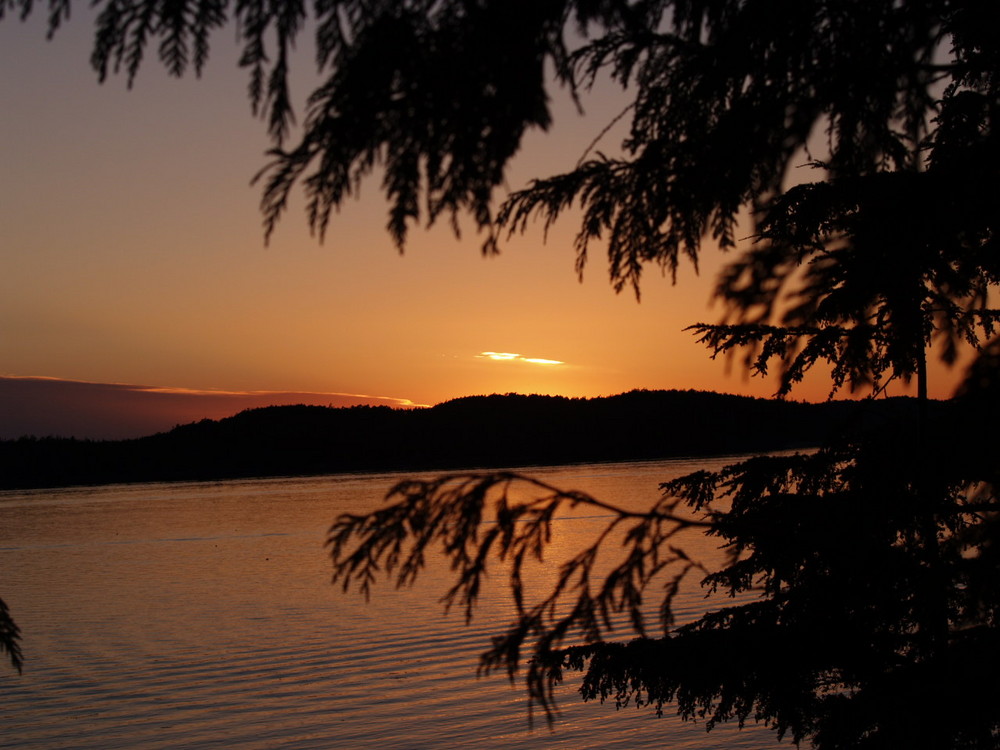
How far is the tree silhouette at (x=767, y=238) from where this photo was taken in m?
2.73

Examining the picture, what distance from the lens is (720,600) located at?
15.9 metres

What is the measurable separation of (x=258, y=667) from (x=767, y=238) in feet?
36.8

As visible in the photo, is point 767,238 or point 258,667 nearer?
point 767,238

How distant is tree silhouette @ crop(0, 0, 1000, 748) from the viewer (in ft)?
8.96

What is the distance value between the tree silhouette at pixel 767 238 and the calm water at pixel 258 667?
5.10 metres

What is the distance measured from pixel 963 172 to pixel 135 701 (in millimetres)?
11927

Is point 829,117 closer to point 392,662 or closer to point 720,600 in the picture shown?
point 392,662

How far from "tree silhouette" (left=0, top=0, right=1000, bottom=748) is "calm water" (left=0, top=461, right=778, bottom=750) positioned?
5.10 m

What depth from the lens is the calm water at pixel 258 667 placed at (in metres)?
10.4

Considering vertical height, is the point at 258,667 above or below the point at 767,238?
below

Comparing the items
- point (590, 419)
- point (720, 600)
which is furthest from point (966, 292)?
point (590, 419)

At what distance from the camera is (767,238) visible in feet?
16.9

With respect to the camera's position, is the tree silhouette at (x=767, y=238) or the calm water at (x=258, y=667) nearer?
the tree silhouette at (x=767, y=238)

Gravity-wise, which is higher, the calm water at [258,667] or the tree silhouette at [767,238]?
the tree silhouette at [767,238]
